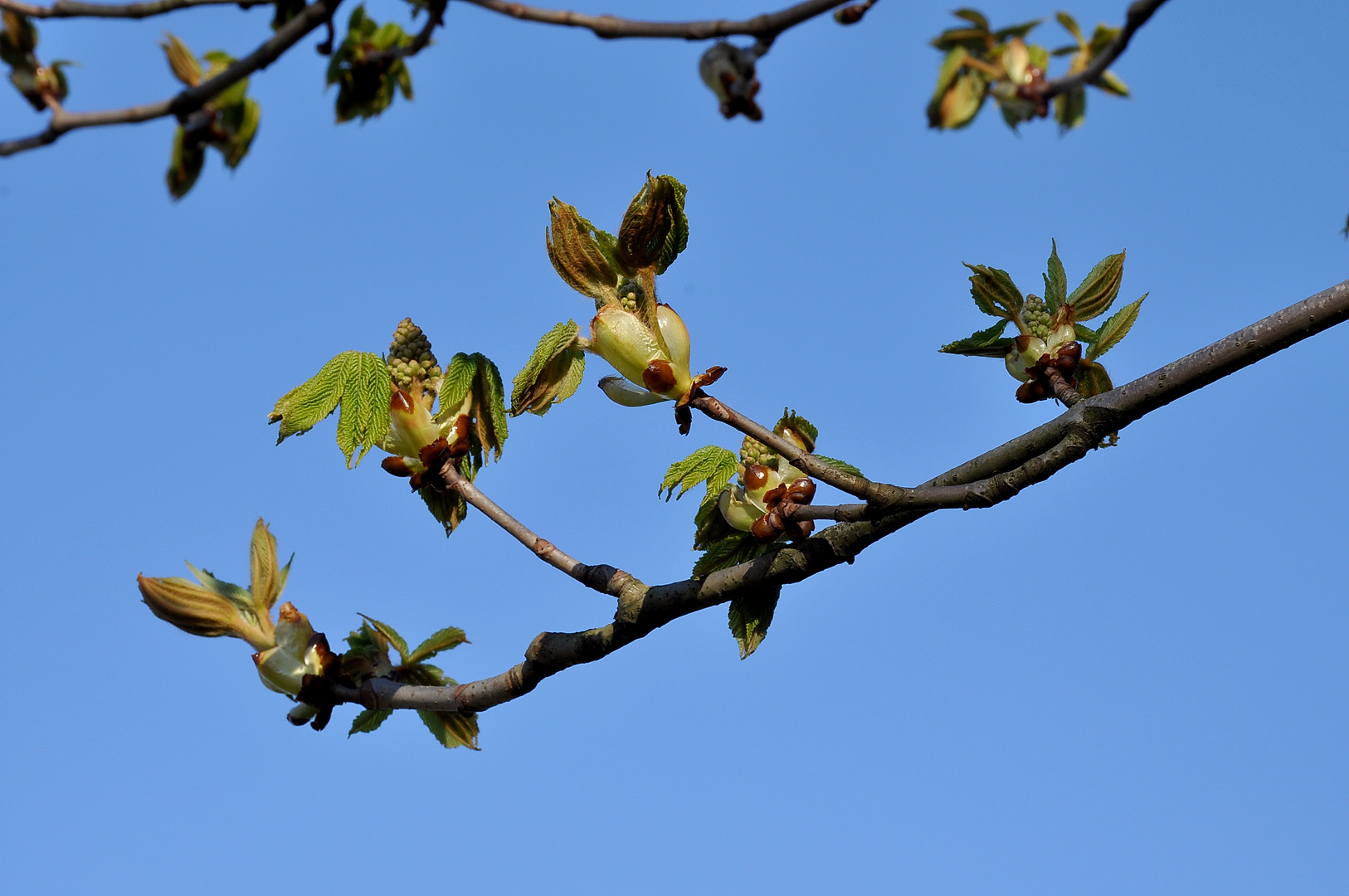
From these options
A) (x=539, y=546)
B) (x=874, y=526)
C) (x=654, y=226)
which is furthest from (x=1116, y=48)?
(x=539, y=546)

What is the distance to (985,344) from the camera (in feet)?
9.85

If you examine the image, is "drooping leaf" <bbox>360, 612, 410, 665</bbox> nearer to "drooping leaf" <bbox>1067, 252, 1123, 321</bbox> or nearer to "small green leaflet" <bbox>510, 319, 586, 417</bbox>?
"small green leaflet" <bbox>510, 319, 586, 417</bbox>

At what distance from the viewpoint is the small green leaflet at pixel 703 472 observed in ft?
9.78

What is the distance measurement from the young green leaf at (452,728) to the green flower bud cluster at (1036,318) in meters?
1.79

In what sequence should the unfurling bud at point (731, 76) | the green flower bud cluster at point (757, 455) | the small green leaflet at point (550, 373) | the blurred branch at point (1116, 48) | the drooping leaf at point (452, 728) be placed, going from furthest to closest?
the drooping leaf at point (452, 728)
the green flower bud cluster at point (757, 455)
the small green leaflet at point (550, 373)
the unfurling bud at point (731, 76)
the blurred branch at point (1116, 48)

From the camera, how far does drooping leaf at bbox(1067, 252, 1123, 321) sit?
2967 millimetres

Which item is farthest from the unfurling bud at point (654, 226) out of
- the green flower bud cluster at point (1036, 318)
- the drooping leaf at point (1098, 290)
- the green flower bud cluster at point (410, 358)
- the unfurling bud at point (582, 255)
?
the drooping leaf at point (1098, 290)

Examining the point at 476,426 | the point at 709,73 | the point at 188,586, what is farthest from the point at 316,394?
the point at 709,73

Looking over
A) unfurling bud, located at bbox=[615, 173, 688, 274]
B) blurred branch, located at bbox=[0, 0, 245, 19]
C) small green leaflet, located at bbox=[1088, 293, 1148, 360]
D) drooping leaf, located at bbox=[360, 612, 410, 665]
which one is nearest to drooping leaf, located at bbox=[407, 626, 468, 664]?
drooping leaf, located at bbox=[360, 612, 410, 665]

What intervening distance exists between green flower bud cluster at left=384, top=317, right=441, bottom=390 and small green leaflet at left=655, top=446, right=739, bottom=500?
2.28 feet

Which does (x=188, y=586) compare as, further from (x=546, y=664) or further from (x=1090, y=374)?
(x=1090, y=374)

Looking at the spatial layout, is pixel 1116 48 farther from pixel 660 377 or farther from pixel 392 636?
pixel 392 636

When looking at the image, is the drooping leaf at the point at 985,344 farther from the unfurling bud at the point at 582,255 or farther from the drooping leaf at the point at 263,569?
the drooping leaf at the point at 263,569

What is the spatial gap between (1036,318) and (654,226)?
3.19ft
